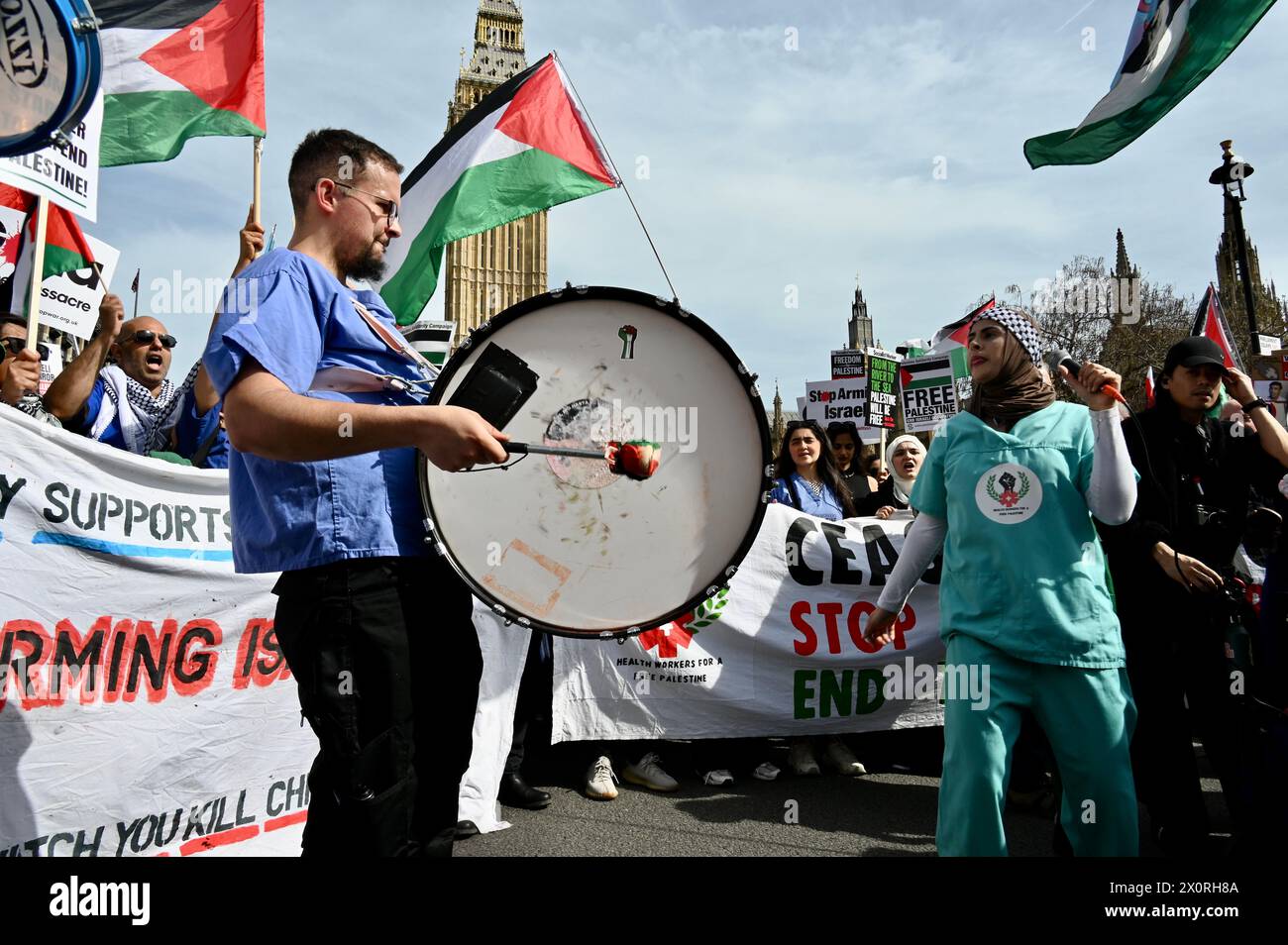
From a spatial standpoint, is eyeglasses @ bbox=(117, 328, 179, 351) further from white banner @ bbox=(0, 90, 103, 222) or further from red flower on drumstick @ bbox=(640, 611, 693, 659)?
red flower on drumstick @ bbox=(640, 611, 693, 659)

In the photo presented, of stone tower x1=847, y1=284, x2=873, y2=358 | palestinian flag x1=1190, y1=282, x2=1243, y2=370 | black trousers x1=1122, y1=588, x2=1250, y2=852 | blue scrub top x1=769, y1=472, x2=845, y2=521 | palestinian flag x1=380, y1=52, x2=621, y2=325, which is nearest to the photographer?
black trousers x1=1122, y1=588, x2=1250, y2=852

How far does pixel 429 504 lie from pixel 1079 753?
2.04 meters

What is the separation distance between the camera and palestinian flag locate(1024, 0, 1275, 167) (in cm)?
516

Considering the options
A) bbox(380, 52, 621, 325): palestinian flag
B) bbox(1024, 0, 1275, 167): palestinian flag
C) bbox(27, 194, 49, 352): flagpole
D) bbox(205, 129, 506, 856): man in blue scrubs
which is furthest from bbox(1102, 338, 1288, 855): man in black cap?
bbox(27, 194, 49, 352): flagpole

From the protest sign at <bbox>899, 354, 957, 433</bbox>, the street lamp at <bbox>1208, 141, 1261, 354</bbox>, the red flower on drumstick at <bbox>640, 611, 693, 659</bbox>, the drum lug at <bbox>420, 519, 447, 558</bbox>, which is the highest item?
the street lamp at <bbox>1208, 141, 1261, 354</bbox>

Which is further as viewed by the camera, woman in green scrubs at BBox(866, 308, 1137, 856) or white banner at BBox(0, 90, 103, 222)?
white banner at BBox(0, 90, 103, 222)

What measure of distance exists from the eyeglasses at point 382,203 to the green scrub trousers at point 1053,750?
2.10 m

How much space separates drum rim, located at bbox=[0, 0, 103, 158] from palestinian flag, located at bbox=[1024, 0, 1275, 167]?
5472 mm

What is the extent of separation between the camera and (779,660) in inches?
220

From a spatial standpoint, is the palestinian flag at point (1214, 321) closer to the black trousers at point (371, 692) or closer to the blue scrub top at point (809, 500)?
the blue scrub top at point (809, 500)

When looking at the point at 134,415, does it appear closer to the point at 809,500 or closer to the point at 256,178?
the point at 256,178

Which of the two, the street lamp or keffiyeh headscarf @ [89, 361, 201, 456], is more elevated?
the street lamp

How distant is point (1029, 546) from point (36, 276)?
4.50 metres

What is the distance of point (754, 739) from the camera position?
19.1 ft
